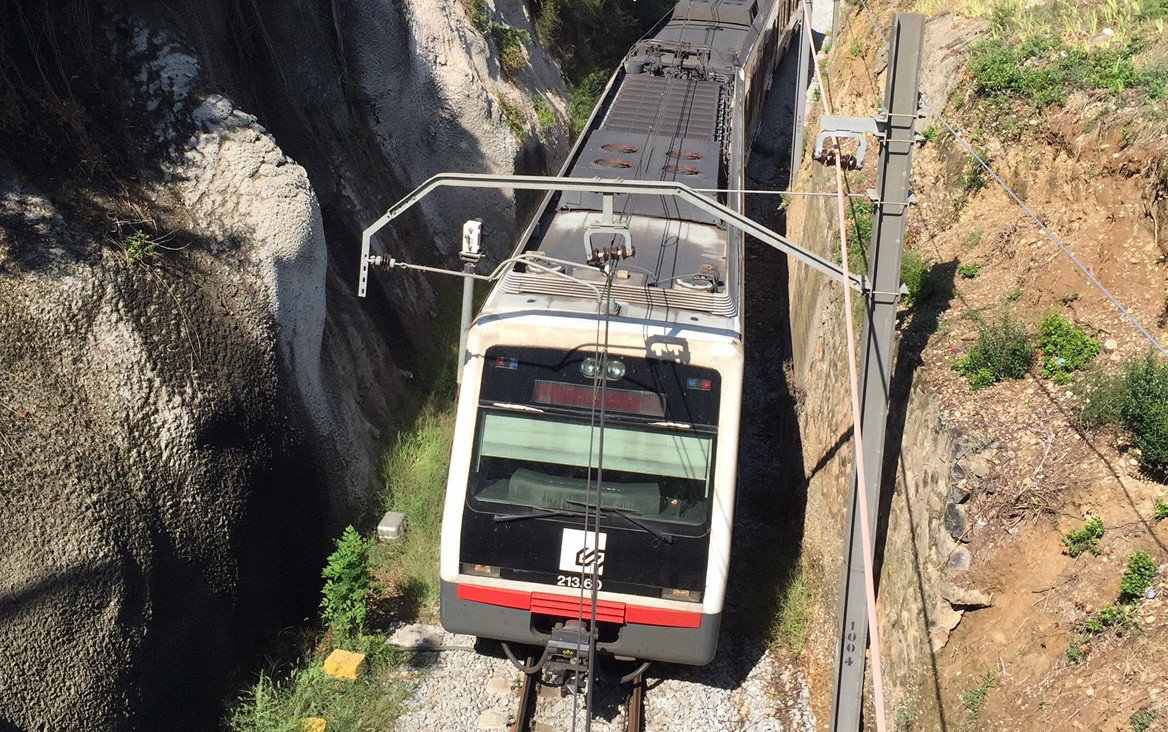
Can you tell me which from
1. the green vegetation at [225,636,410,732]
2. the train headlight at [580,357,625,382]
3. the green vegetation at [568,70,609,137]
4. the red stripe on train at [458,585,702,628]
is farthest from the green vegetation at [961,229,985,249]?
the green vegetation at [568,70,609,137]

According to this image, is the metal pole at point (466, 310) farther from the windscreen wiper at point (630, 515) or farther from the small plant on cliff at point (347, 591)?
the small plant on cliff at point (347, 591)

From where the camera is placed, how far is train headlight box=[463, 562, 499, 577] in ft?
25.9

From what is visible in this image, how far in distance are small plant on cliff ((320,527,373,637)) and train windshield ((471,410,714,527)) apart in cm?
211

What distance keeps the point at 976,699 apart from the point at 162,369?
7.16 metres

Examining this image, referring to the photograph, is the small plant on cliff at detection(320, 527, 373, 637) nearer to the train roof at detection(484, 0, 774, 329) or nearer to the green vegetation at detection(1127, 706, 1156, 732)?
the train roof at detection(484, 0, 774, 329)

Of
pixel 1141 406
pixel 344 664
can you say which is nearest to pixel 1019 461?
pixel 1141 406

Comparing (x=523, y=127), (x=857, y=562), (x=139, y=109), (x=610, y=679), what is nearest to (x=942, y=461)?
(x=857, y=562)

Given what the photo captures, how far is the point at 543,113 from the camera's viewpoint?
19734 mm

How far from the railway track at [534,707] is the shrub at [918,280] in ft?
15.2

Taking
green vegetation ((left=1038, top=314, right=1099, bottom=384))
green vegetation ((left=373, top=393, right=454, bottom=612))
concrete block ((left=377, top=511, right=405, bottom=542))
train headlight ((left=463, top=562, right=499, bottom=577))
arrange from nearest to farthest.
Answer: train headlight ((left=463, top=562, right=499, bottom=577)) < green vegetation ((left=1038, top=314, right=1099, bottom=384)) < green vegetation ((left=373, top=393, right=454, bottom=612)) < concrete block ((left=377, top=511, right=405, bottom=542))

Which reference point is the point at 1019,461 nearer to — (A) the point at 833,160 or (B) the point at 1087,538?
(B) the point at 1087,538

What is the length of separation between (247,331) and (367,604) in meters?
2.95

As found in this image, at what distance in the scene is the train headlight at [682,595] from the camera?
772 cm

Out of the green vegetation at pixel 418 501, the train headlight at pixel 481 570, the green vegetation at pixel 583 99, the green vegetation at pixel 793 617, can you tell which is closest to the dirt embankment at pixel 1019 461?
the green vegetation at pixel 793 617
